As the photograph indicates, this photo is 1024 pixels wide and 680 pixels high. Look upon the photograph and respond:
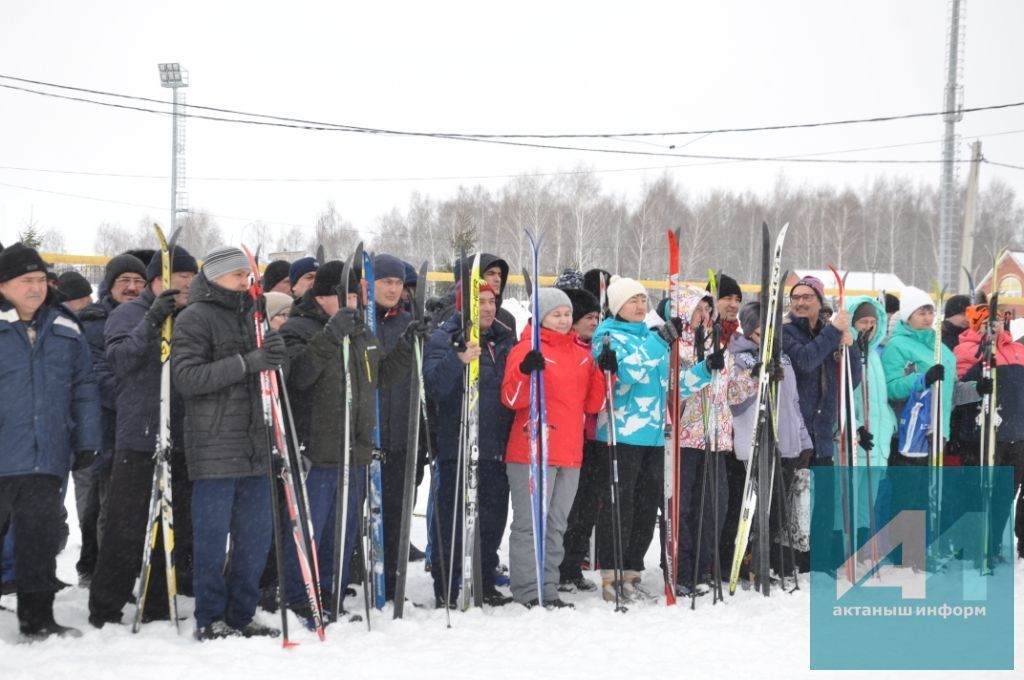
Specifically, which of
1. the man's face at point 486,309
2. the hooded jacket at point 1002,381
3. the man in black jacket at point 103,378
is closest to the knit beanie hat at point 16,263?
the man in black jacket at point 103,378

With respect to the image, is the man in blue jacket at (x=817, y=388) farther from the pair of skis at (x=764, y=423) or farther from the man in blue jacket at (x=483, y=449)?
the man in blue jacket at (x=483, y=449)

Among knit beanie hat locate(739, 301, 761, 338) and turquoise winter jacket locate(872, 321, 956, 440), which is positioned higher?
knit beanie hat locate(739, 301, 761, 338)

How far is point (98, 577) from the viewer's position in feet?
14.9

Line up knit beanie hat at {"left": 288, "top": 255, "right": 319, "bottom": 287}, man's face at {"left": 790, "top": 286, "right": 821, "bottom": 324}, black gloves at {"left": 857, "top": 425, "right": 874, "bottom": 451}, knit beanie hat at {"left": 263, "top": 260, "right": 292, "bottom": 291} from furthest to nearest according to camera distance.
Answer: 1. knit beanie hat at {"left": 263, "top": 260, "right": 292, "bottom": 291}
2. black gloves at {"left": 857, "top": 425, "right": 874, "bottom": 451}
3. man's face at {"left": 790, "top": 286, "right": 821, "bottom": 324}
4. knit beanie hat at {"left": 288, "top": 255, "right": 319, "bottom": 287}

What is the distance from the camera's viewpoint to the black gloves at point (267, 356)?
4.16m

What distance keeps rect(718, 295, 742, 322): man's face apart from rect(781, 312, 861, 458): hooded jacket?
1.10 ft

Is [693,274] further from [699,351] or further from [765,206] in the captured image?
[699,351]

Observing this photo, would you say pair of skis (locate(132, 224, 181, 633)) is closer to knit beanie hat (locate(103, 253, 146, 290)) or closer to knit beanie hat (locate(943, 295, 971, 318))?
knit beanie hat (locate(103, 253, 146, 290))

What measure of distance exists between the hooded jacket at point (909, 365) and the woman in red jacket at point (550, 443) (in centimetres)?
263

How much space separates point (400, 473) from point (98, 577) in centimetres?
163

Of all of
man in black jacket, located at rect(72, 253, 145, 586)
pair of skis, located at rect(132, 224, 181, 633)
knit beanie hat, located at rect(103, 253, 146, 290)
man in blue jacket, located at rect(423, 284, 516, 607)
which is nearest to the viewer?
pair of skis, located at rect(132, 224, 181, 633)

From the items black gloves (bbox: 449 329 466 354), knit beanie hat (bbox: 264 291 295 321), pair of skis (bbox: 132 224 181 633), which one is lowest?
pair of skis (bbox: 132 224 181 633)

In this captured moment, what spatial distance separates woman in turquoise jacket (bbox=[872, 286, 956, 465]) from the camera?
661cm

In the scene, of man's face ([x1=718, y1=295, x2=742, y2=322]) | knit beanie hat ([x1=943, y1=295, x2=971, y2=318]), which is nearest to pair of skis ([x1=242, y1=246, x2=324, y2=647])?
man's face ([x1=718, y1=295, x2=742, y2=322])
